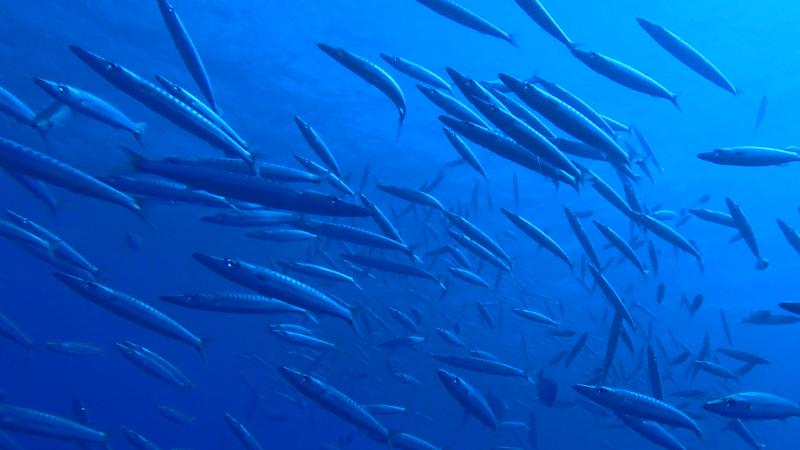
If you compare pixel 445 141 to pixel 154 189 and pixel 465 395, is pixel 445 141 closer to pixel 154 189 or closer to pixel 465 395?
pixel 465 395

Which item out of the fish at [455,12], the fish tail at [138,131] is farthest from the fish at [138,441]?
the fish at [455,12]

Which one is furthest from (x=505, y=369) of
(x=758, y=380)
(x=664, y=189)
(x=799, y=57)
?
(x=758, y=380)

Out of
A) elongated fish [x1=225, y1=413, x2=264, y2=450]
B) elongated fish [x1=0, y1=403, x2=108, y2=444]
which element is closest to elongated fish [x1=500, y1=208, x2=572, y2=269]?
elongated fish [x1=0, y1=403, x2=108, y2=444]

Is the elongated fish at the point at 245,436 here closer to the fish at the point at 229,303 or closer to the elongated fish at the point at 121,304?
the elongated fish at the point at 121,304

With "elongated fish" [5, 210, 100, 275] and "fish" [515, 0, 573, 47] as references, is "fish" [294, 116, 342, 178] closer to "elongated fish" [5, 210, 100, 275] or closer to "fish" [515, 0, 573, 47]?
"fish" [515, 0, 573, 47]

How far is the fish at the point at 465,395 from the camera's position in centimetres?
511

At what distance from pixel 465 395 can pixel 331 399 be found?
1.28 meters

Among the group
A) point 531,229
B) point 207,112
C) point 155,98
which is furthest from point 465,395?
point 155,98

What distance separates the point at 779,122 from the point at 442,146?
31.1 feet

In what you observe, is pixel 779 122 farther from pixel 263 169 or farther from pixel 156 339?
pixel 156 339

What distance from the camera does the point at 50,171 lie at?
3.54 meters

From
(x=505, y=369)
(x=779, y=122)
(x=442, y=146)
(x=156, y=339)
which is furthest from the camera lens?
(x=156, y=339)

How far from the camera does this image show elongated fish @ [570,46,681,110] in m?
4.67

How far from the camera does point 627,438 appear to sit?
35.3 m
